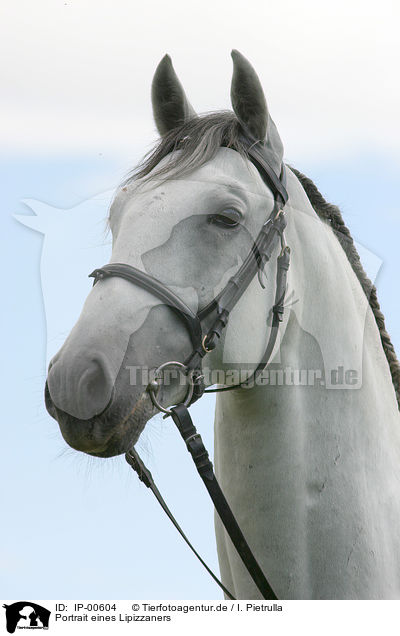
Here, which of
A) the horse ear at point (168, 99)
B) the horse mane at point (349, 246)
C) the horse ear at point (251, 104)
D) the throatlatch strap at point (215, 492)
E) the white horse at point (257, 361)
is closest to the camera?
the white horse at point (257, 361)

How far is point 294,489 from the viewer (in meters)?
2.94

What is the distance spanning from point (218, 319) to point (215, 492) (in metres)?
0.73

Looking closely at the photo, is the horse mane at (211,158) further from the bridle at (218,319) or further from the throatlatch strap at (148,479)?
the throatlatch strap at (148,479)

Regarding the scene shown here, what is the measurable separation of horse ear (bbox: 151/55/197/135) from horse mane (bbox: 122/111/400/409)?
0.11m

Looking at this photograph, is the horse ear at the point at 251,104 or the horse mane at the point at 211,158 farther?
the horse ear at the point at 251,104

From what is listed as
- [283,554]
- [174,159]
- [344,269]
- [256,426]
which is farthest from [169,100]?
[283,554]

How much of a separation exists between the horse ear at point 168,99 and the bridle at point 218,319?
41cm

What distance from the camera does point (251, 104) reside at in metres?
3.06

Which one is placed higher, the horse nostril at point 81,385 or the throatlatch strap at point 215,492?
the horse nostril at point 81,385

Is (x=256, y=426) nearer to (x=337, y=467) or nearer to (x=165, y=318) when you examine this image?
(x=337, y=467)

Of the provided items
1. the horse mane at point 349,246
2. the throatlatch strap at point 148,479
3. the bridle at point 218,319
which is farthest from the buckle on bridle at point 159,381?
the horse mane at point 349,246

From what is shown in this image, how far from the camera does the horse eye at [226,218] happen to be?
107 inches

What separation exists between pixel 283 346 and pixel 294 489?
24.7 inches
